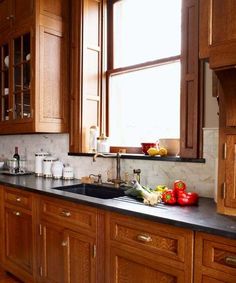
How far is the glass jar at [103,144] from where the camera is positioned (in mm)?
2539

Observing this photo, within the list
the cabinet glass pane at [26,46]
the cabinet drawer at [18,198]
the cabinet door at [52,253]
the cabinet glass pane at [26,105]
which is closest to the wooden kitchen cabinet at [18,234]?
the cabinet drawer at [18,198]

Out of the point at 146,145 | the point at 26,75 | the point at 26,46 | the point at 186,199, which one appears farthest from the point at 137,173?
the point at 26,46

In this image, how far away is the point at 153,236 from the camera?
144 cm

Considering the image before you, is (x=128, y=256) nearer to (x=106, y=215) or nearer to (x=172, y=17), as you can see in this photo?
(x=106, y=215)

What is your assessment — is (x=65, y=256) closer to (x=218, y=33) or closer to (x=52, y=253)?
(x=52, y=253)

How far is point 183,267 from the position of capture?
133 cm

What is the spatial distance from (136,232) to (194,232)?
34 cm

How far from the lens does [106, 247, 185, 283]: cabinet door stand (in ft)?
4.56

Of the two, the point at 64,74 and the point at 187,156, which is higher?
the point at 64,74

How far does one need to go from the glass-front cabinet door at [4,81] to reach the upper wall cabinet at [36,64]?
3 cm

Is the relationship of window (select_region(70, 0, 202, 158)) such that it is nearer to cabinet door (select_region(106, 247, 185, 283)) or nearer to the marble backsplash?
the marble backsplash

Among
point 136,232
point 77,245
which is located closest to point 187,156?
point 136,232

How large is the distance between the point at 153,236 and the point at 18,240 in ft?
4.80

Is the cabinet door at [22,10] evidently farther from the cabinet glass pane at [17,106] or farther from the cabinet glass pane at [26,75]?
the cabinet glass pane at [17,106]
